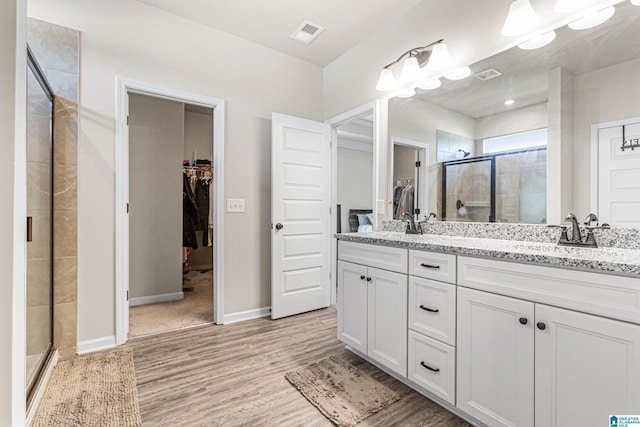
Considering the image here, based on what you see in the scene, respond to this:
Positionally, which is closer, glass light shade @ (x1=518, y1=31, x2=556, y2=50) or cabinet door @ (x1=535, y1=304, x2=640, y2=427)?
cabinet door @ (x1=535, y1=304, x2=640, y2=427)

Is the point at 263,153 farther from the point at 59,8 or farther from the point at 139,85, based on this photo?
the point at 59,8

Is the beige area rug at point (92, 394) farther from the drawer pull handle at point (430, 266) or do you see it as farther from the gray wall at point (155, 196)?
the drawer pull handle at point (430, 266)

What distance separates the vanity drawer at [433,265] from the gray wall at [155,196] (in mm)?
2974

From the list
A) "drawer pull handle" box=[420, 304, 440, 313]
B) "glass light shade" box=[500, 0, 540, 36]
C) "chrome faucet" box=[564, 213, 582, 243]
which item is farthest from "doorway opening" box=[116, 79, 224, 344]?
"chrome faucet" box=[564, 213, 582, 243]

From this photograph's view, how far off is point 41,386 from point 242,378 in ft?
3.63

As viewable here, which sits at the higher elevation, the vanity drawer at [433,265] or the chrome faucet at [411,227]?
the chrome faucet at [411,227]

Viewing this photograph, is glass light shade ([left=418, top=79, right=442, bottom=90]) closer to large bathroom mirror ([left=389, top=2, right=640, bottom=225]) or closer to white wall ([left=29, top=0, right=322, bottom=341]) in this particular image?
large bathroom mirror ([left=389, top=2, right=640, bottom=225])

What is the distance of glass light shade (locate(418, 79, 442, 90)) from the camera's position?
7.44 feet

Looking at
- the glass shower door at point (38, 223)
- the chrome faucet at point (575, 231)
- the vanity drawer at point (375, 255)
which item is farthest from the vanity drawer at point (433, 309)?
the glass shower door at point (38, 223)

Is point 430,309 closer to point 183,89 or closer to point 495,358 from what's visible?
point 495,358

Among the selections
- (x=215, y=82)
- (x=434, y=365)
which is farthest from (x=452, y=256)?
(x=215, y=82)

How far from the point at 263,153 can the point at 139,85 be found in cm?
117

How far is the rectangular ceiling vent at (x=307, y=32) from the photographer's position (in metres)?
2.70

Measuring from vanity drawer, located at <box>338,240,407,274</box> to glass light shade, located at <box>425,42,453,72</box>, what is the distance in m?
1.42
